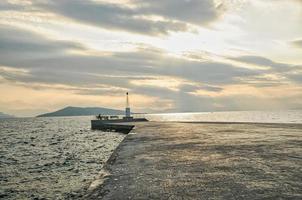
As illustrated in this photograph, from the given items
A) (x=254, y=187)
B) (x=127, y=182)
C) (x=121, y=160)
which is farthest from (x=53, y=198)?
(x=254, y=187)

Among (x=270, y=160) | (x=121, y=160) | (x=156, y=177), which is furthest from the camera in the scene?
(x=121, y=160)

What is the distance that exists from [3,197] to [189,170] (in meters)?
7.86

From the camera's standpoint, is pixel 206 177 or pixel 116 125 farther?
pixel 116 125

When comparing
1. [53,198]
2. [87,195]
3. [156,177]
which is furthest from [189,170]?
[53,198]

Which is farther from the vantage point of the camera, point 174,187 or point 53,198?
point 53,198

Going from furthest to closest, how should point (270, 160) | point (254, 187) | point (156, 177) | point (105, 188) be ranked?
1. point (270, 160)
2. point (156, 177)
3. point (105, 188)
4. point (254, 187)

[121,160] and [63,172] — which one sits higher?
[121,160]

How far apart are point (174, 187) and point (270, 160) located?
3980 mm

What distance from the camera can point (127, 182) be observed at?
23.4ft

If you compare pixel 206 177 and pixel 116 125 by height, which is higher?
pixel 206 177

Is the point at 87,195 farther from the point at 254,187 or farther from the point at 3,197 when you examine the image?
the point at 3,197

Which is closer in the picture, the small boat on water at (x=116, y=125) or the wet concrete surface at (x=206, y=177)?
the wet concrete surface at (x=206, y=177)

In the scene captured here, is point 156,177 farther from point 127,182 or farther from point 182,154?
point 182,154

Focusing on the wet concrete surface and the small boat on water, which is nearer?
the wet concrete surface
